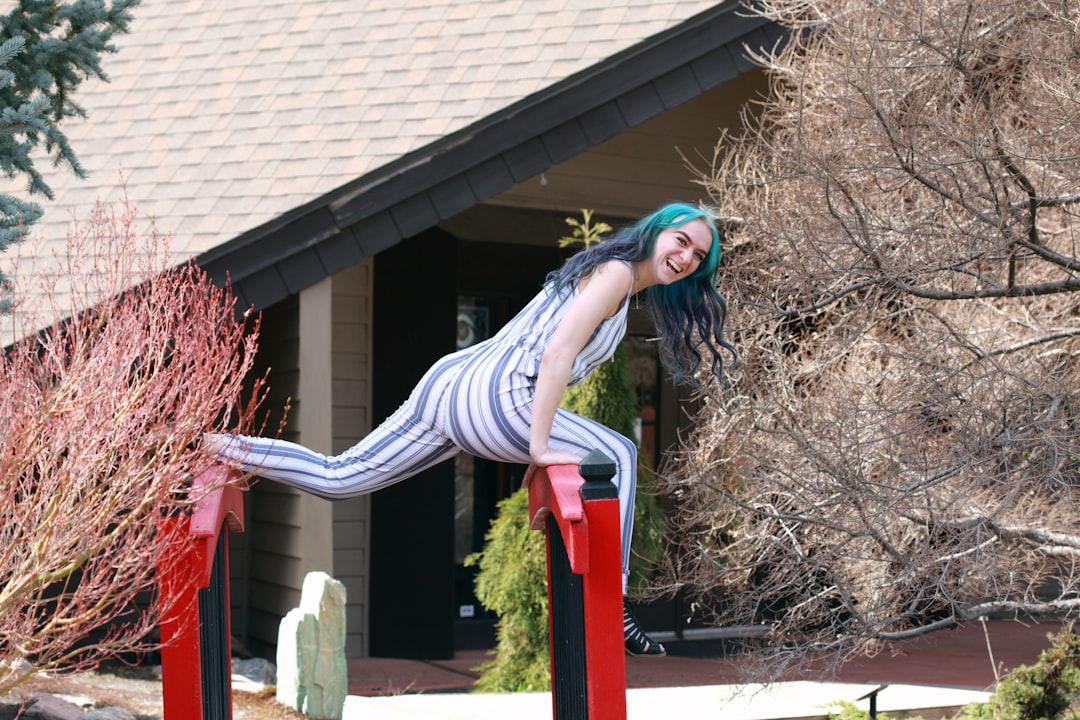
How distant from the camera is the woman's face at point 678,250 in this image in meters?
3.51

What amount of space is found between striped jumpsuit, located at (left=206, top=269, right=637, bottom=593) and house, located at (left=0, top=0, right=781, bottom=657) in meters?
3.21

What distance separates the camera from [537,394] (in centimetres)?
325

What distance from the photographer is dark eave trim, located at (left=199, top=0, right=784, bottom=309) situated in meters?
6.77

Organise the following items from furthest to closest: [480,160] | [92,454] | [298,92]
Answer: [298,92] → [480,160] → [92,454]

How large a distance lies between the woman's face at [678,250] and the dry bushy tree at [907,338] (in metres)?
1.37

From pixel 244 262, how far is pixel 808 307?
3.01m

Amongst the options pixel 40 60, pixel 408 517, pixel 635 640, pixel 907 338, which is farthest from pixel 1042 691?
pixel 40 60

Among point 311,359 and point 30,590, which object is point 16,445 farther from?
point 311,359

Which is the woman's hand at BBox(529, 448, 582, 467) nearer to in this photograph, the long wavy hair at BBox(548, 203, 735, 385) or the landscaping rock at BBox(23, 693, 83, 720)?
the long wavy hair at BBox(548, 203, 735, 385)

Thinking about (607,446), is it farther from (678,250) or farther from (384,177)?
(384,177)

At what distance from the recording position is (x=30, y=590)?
3998mm

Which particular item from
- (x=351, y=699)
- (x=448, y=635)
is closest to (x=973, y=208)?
(x=351, y=699)

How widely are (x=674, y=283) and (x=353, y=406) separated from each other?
5.23 m

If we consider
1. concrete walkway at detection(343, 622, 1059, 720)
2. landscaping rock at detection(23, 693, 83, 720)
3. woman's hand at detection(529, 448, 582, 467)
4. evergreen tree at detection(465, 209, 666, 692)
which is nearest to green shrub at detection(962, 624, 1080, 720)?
concrete walkway at detection(343, 622, 1059, 720)
